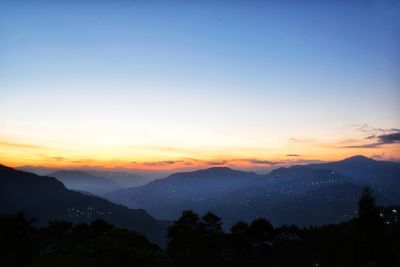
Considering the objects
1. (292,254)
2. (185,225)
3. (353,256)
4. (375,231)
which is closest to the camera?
(375,231)

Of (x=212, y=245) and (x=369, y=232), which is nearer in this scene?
(x=369, y=232)

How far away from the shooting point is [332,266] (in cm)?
6512

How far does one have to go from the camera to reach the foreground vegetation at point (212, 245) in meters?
22.1

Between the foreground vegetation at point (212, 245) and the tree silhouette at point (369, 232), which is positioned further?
the tree silhouette at point (369, 232)

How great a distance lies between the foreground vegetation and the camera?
22062 mm

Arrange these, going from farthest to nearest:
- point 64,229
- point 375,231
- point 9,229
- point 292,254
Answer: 1. point 64,229
2. point 292,254
3. point 9,229
4. point 375,231

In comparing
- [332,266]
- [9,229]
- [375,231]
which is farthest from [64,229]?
[375,231]

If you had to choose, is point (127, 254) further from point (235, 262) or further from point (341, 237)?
point (341, 237)

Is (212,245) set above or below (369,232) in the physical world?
below

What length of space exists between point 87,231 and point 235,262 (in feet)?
99.8

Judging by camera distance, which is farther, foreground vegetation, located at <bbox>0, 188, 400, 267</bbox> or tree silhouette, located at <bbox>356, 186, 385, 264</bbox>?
tree silhouette, located at <bbox>356, 186, 385, 264</bbox>

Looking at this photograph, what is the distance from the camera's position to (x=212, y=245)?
69625 millimetres

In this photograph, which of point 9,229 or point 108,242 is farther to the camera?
point 9,229

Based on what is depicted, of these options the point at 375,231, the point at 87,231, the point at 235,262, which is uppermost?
the point at 375,231
